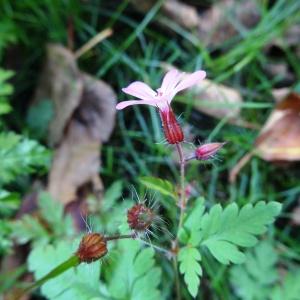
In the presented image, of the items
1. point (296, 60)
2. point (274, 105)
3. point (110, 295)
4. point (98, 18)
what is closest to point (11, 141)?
point (110, 295)

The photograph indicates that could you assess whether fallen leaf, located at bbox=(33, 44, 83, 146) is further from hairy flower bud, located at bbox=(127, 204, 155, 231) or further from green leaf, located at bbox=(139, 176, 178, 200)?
hairy flower bud, located at bbox=(127, 204, 155, 231)

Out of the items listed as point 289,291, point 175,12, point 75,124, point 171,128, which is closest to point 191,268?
point 171,128

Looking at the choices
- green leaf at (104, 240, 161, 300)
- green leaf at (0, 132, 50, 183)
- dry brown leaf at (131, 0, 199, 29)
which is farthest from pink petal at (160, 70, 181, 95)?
dry brown leaf at (131, 0, 199, 29)

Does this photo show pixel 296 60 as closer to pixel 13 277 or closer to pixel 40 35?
pixel 40 35

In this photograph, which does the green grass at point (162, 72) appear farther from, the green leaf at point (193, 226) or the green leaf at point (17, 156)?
the green leaf at point (193, 226)

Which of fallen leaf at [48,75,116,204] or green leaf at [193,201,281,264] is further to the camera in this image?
fallen leaf at [48,75,116,204]

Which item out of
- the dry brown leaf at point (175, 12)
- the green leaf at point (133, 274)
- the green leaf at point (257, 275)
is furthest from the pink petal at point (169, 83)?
the dry brown leaf at point (175, 12)
